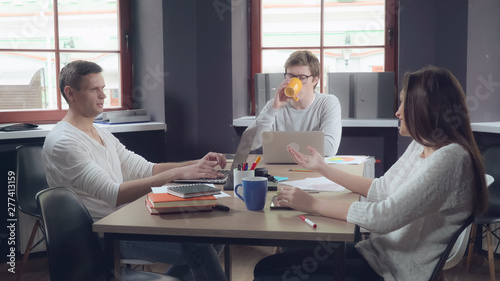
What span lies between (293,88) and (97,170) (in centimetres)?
136

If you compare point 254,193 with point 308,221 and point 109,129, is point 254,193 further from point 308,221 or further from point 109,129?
point 109,129

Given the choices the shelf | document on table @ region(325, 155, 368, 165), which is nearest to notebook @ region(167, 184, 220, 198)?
document on table @ region(325, 155, 368, 165)

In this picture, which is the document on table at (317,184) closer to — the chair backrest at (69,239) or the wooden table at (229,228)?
the wooden table at (229,228)

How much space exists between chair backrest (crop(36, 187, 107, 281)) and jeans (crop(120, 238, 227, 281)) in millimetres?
315

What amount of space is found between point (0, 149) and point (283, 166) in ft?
5.97

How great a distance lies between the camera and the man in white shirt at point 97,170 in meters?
2.04

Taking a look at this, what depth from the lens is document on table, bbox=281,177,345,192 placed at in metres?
2.02

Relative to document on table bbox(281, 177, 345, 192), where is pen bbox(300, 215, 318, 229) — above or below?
below

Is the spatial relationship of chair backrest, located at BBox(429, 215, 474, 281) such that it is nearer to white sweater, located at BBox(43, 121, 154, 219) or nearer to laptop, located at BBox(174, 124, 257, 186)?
laptop, located at BBox(174, 124, 257, 186)

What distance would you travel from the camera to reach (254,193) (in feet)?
5.45

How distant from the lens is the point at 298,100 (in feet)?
10.6

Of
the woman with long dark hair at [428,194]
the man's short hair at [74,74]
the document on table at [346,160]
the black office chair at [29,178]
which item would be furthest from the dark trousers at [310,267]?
the black office chair at [29,178]

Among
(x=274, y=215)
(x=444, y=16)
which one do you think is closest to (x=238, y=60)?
(x=444, y=16)

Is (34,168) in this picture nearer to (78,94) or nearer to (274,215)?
(78,94)
